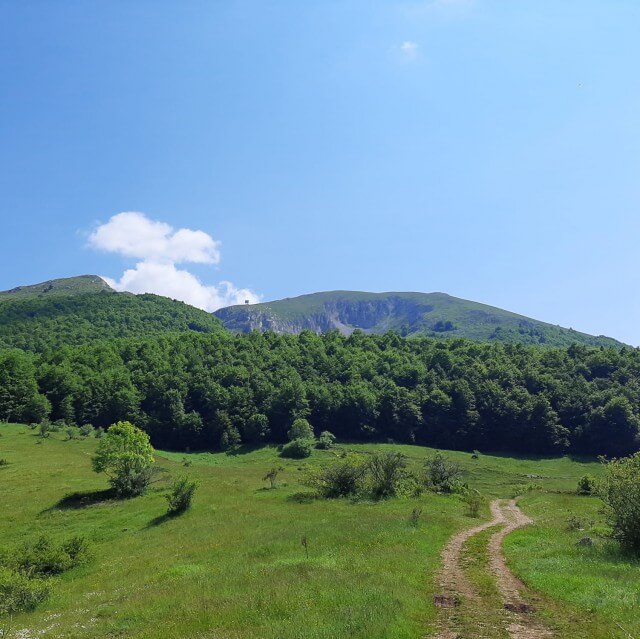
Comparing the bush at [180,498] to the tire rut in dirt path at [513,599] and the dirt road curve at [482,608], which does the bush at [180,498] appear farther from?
the tire rut in dirt path at [513,599]

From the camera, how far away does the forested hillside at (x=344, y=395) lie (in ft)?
455

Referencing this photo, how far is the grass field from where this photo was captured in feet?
55.7

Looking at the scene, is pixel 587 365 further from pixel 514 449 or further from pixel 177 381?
pixel 177 381

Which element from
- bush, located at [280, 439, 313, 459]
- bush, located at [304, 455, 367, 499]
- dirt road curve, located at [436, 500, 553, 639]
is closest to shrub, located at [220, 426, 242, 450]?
bush, located at [280, 439, 313, 459]

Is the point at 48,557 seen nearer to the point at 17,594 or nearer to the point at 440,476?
the point at 17,594

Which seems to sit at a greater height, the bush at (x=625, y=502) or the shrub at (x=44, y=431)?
the bush at (x=625, y=502)

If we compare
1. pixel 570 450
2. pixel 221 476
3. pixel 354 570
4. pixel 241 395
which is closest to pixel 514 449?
pixel 570 450

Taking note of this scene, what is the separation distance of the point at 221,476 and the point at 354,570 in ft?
192

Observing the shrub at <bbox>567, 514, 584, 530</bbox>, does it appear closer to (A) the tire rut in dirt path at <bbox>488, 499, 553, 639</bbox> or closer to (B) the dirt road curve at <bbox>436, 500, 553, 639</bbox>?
(A) the tire rut in dirt path at <bbox>488, 499, 553, 639</bbox>

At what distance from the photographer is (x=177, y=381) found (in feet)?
512

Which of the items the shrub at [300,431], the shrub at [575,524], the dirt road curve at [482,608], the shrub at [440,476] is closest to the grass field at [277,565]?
the shrub at [575,524]

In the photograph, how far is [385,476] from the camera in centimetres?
5431

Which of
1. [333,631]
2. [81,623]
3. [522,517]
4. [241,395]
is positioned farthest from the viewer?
[241,395]

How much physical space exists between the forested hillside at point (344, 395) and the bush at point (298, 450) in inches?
940
